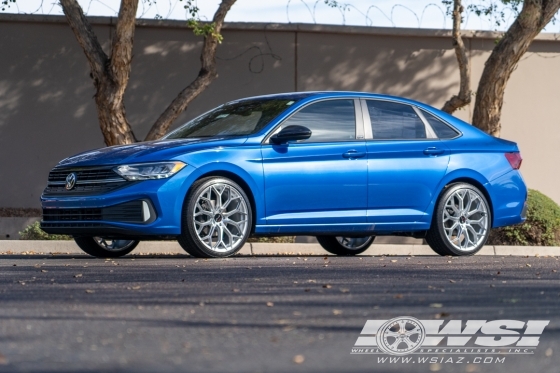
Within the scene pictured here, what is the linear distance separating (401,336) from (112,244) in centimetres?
638

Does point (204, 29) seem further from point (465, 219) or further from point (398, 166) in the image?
point (465, 219)

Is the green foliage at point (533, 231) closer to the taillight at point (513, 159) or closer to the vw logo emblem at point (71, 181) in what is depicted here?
the taillight at point (513, 159)

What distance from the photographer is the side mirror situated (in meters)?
9.91

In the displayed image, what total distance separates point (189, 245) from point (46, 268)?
1400mm

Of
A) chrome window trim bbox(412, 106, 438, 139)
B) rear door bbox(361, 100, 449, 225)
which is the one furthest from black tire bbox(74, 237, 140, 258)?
chrome window trim bbox(412, 106, 438, 139)

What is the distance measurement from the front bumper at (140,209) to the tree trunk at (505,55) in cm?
806

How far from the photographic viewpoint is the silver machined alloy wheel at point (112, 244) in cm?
1070

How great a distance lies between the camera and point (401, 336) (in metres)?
4.89

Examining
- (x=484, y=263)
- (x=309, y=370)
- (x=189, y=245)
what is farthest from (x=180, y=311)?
(x=484, y=263)

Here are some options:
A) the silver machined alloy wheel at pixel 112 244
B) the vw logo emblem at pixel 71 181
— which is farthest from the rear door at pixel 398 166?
the vw logo emblem at pixel 71 181

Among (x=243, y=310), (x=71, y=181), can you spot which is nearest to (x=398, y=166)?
(x=71, y=181)

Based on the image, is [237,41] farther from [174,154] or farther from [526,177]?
[174,154]

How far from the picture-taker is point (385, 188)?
1050 cm

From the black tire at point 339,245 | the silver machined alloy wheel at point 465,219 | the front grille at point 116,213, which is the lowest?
the black tire at point 339,245
